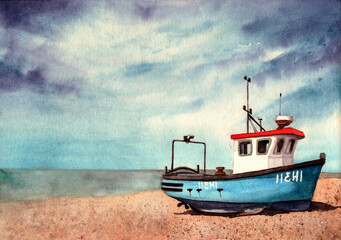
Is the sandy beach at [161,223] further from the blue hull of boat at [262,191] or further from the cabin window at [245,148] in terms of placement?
the cabin window at [245,148]

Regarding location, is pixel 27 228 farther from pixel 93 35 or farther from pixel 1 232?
pixel 93 35

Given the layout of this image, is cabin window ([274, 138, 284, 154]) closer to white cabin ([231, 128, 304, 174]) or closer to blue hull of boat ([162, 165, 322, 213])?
white cabin ([231, 128, 304, 174])

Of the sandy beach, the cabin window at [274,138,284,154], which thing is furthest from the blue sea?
the cabin window at [274,138,284,154]

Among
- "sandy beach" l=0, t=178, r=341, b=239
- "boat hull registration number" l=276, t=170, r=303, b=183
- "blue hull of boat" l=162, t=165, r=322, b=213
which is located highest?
"boat hull registration number" l=276, t=170, r=303, b=183

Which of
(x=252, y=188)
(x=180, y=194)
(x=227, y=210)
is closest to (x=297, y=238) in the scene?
(x=252, y=188)

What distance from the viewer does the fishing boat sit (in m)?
7.56

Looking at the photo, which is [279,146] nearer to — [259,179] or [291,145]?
[291,145]

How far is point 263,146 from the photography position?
27.0 feet

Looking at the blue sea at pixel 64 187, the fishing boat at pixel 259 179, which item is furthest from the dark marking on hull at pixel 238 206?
the blue sea at pixel 64 187

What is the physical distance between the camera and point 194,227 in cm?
805

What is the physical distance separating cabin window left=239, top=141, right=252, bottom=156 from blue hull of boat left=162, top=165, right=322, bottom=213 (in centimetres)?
91

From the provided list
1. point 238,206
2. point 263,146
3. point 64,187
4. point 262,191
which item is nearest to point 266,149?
point 263,146

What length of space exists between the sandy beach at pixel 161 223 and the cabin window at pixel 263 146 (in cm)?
144

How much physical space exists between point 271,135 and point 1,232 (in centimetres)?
720
